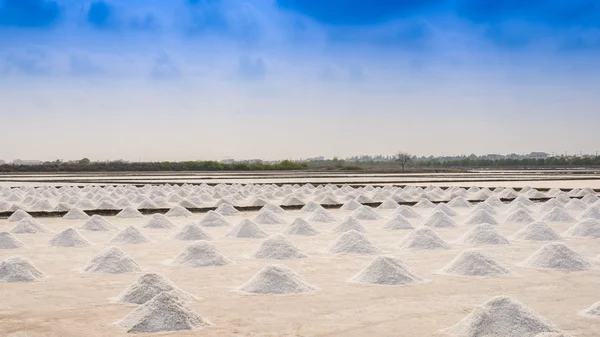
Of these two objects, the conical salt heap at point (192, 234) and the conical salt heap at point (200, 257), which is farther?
the conical salt heap at point (192, 234)

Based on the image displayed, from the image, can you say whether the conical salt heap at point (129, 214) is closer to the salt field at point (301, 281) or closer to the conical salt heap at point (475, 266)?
the salt field at point (301, 281)

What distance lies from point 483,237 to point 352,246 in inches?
88.8

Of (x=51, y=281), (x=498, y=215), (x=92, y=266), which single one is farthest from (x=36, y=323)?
(x=498, y=215)

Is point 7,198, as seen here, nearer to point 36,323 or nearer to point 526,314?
point 36,323

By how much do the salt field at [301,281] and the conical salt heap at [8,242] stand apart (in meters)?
0.02

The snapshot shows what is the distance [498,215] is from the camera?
573 inches

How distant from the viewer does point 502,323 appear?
4.57 m

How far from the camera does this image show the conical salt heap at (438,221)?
1217 cm

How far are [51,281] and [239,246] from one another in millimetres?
3262

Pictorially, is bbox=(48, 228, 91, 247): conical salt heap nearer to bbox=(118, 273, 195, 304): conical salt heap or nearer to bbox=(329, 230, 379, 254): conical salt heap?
bbox=(329, 230, 379, 254): conical salt heap

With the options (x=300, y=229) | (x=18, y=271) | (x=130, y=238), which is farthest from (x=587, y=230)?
(x=18, y=271)

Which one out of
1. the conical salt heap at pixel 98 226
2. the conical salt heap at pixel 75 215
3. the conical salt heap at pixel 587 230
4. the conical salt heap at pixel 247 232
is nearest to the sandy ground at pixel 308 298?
the conical salt heap at pixel 247 232

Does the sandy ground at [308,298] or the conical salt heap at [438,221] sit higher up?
the conical salt heap at [438,221]

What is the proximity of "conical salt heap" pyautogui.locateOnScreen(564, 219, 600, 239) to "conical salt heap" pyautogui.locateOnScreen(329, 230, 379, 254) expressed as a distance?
3888 mm
